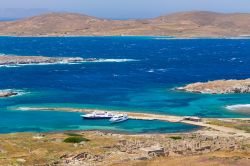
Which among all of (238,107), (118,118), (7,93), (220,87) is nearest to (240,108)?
(238,107)

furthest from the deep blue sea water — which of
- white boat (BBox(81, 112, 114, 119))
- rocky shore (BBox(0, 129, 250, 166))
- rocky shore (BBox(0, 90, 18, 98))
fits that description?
rocky shore (BBox(0, 129, 250, 166))

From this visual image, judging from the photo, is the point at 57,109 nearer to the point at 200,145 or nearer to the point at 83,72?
the point at 200,145

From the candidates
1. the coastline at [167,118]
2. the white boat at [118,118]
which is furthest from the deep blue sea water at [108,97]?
the coastline at [167,118]

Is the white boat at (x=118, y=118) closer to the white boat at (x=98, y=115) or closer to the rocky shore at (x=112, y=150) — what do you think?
the white boat at (x=98, y=115)

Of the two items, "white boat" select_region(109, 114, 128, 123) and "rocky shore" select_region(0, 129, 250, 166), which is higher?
"rocky shore" select_region(0, 129, 250, 166)

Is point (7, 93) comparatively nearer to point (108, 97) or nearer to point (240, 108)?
point (108, 97)

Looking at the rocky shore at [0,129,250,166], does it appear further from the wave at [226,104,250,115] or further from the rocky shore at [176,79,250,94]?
the rocky shore at [176,79,250,94]

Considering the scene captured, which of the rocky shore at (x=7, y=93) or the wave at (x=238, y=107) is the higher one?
the rocky shore at (x=7, y=93)

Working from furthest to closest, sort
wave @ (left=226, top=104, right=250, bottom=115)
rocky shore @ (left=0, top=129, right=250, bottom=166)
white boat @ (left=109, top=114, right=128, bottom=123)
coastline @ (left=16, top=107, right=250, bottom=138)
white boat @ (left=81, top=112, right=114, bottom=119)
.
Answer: wave @ (left=226, top=104, right=250, bottom=115) → white boat @ (left=81, top=112, right=114, bottom=119) → white boat @ (left=109, top=114, right=128, bottom=123) → coastline @ (left=16, top=107, right=250, bottom=138) → rocky shore @ (left=0, top=129, right=250, bottom=166)
